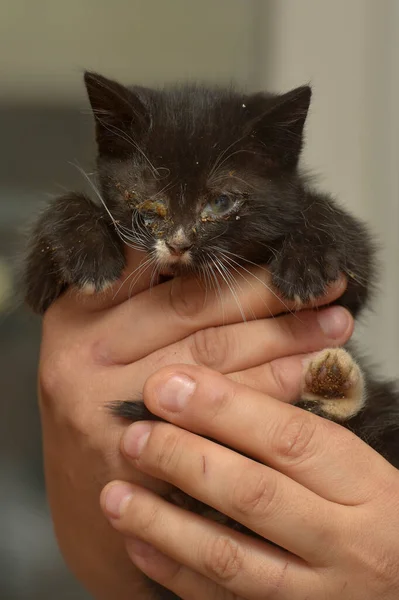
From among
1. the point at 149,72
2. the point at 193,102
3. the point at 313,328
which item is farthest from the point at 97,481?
the point at 149,72

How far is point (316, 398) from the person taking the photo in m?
1.19

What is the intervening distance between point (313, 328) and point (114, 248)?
41cm

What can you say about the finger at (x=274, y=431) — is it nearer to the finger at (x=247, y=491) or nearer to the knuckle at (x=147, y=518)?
the finger at (x=247, y=491)

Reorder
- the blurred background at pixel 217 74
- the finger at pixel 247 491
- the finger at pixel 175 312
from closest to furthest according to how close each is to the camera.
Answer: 1. the finger at pixel 247 491
2. the finger at pixel 175 312
3. the blurred background at pixel 217 74

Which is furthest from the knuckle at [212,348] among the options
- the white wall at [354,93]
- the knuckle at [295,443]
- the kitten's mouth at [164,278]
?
the white wall at [354,93]

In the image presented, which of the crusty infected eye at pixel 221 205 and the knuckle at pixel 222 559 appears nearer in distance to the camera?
the knuckle at pixel 222 559

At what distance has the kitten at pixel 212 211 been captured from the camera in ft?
3.60

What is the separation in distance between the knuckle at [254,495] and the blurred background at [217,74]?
913 millimetres

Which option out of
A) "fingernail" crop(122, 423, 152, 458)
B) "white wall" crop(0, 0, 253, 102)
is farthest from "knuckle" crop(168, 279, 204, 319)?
"white wall" crop(0, 0, 253, 102)

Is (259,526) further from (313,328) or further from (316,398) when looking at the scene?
(313,328)

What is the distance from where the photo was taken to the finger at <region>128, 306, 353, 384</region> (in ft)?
4.06

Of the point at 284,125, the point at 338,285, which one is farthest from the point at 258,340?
the point at 284,125

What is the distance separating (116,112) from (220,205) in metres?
0.26

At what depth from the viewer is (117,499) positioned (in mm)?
1113
